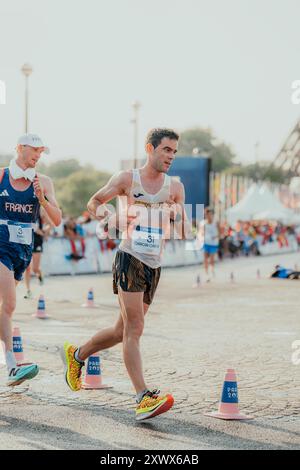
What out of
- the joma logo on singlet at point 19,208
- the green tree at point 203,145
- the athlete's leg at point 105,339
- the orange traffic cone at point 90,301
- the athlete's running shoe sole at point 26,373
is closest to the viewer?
the athlete's leg at point 105,339

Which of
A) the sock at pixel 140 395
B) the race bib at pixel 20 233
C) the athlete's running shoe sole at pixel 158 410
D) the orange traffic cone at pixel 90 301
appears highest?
the race bib at pixel 20 233

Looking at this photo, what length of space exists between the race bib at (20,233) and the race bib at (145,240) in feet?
4.02

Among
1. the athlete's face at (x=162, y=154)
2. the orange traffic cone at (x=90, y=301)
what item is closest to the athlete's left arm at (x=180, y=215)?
the athlete's face at (x=162, y=154)

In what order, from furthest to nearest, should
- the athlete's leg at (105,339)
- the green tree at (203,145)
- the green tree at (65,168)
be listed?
the green tree at (65,168) < the green tree at (203,145) < the athlete's leg at (105,339)

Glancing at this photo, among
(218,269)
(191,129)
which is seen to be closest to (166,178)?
(218,269)

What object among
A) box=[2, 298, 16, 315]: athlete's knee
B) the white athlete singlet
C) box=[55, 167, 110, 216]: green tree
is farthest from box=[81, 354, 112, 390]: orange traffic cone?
box=[55, 167, 110, 216]: green tree

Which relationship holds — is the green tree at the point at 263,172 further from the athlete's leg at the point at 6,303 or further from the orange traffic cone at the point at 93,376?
the athlete's leg at the point at 6,303

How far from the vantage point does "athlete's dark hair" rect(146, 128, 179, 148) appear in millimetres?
6625

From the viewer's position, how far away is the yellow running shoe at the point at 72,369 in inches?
280

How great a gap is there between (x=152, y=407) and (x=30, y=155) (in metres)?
2.29

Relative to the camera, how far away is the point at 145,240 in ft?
21.6

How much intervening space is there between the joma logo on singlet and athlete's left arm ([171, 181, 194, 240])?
130cm

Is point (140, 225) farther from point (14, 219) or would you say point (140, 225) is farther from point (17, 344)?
point (17, 344)

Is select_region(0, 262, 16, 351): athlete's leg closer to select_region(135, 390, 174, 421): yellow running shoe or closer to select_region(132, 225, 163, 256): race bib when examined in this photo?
select_region(132, 225, 163, 256): race bib
